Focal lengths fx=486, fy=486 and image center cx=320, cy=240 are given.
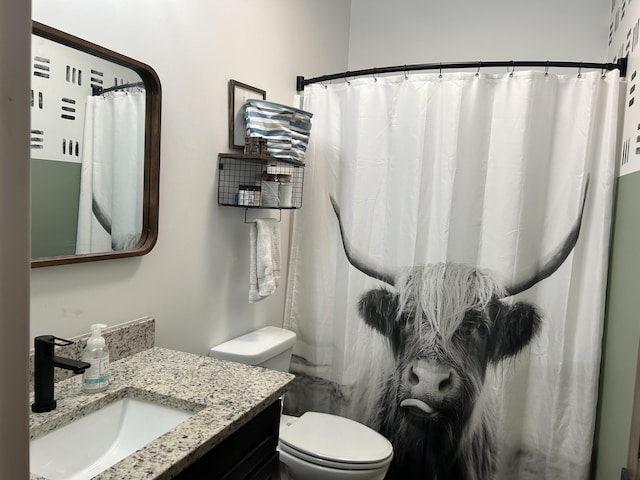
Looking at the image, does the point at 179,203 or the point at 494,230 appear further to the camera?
the point at 494,230

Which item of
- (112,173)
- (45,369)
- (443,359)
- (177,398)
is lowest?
(443,359)

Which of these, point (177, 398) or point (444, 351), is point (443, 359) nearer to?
point (444, 351)

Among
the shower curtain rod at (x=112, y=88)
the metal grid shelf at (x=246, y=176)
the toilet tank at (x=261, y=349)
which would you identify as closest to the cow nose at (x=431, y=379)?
the toilet tank at (x=261, y=349)

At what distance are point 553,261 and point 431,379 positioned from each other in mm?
763

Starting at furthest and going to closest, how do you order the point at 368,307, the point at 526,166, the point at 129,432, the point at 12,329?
the point at 368,307 < the point at 526,166 < the point at 129,432 < the point at 12,329

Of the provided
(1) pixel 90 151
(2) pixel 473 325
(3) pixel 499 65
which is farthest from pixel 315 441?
(3) pixel 499 65

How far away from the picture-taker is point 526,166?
2.08 metres

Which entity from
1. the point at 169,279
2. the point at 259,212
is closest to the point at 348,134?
the point at 259,212

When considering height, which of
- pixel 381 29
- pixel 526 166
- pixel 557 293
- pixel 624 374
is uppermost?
pixel 381 29

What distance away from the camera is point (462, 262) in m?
2.21

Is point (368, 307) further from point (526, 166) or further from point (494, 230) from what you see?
point (526, 166)

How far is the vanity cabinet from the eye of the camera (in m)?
1.14

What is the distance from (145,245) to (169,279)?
0.19 meters

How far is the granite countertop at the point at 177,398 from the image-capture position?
39.9 inches
